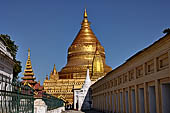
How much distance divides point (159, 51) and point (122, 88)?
874cm

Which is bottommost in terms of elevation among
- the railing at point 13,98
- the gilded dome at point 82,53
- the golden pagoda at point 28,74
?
the railing at point 13,98

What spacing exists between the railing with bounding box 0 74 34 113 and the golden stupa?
43182 mm

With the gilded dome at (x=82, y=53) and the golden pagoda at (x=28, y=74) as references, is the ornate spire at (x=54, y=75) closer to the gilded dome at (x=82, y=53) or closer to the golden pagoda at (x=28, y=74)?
the gilded dome at (x=82, y=53)

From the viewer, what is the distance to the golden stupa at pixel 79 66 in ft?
204

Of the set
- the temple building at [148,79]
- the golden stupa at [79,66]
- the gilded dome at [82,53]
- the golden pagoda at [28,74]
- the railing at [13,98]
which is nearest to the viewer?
the railing at [13,98]

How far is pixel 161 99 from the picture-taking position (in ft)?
44.0

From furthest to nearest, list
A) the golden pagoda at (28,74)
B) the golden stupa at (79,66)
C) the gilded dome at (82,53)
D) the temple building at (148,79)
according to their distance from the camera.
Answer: the gilded dome at (82,53)
the golden stupa at (79,66)
the golden pagoda at (28,74)
the temple building at (148,79)

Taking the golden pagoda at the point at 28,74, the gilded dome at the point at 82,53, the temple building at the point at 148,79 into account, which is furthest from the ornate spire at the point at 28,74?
the temple building at the point at 148,79

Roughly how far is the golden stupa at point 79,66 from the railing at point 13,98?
43.2 metres

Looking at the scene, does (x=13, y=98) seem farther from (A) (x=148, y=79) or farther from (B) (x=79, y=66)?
(B) (x=79, y=66)

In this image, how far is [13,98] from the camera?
1313cm

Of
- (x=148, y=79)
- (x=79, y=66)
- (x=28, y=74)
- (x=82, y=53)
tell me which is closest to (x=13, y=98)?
(x=148, y=79)

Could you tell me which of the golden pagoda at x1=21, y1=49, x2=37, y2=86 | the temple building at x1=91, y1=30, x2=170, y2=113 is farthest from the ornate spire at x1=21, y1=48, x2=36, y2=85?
the temple building at x1=91, y1=30, x2=170, y2=113

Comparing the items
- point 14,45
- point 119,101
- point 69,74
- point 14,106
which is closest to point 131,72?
point 119,101
